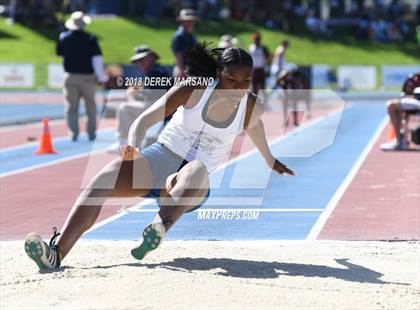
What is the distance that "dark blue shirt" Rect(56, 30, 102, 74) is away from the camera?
58.5 ft

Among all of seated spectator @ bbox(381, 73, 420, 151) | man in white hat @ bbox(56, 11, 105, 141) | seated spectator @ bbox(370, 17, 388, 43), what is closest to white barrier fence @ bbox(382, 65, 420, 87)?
seated spectator @ bbox(370, 17, 388, 43)

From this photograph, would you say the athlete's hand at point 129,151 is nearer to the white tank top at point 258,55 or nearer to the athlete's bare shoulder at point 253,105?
the athlete's bare shoulder at point 253,105

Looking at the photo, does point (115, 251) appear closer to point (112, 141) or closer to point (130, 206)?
point (130, 206)

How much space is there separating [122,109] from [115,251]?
867 centimetres

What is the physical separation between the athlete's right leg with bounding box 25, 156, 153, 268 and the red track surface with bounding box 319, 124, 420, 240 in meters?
2.27

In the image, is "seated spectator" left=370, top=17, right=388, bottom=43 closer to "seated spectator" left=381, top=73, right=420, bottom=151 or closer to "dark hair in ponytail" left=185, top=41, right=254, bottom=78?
"seated spectator" left=381, top=73, right=420, bottom=151

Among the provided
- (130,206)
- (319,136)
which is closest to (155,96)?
(130,206)

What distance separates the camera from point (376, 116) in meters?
27.3

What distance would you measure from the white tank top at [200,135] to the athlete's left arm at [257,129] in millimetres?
96

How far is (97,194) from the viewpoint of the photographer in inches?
279

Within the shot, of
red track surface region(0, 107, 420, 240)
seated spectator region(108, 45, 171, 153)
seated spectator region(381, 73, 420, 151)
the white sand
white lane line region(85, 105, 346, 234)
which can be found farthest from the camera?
seated spectator region(381, 73, 420, 151)

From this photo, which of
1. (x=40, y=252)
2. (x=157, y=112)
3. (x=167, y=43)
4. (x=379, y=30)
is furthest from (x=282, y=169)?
(x=379, y=30)

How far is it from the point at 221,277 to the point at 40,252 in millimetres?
1221

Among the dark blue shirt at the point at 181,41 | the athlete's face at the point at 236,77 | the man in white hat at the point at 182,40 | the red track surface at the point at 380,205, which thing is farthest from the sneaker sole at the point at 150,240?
the dark blue shirt at the point at 181,41
